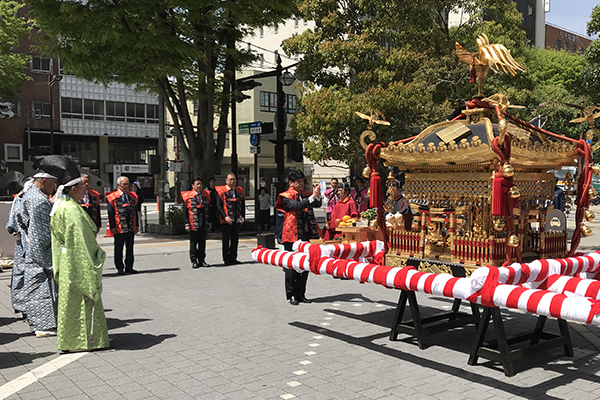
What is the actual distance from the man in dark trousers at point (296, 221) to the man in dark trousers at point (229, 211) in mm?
3714

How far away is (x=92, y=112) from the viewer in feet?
155

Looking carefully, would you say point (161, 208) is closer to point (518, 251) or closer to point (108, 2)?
point (108, 2)

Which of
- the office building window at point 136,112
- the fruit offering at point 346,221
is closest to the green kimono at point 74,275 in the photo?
the fruit offering at point 346,221

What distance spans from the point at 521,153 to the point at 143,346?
4.61 meters

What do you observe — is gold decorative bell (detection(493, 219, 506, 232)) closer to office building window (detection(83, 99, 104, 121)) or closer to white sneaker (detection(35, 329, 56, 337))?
white sneaker (detection(35, 329, 56, 337))

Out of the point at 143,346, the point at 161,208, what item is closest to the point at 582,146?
the point at 143,346

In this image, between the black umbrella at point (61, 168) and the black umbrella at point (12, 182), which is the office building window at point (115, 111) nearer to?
the black umbrella at point (12, 182)

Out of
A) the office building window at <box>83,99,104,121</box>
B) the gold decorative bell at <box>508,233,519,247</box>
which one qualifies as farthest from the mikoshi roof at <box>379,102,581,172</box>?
the office building window at <box>83,99,104,121</box>

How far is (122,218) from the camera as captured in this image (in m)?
11.8

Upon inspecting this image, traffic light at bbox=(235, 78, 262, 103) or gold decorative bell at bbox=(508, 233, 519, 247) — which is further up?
traffic light at bbox=(235, 78, 262, 103)

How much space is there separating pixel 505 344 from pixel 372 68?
14.4m

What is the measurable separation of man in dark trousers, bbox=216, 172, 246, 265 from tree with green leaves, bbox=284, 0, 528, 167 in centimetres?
626

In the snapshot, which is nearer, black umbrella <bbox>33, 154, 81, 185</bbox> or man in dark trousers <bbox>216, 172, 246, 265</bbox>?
black umbrella <bbox>33, 154, 81, 185</bbox>

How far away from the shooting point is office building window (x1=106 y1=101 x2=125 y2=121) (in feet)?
157
